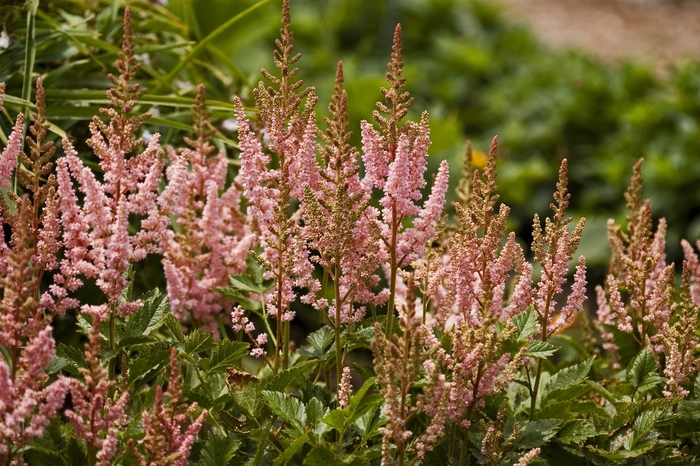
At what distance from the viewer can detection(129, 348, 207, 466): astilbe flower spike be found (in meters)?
1.51

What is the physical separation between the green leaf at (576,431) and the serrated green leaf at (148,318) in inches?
33.0

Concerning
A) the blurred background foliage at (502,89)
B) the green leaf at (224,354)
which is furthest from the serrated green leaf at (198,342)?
the blurred background foliage at (502,89)

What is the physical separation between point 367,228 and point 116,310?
537 mm

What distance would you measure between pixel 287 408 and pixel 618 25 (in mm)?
11319

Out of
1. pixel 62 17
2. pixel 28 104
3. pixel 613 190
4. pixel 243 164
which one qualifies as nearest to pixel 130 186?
pixel 243 164

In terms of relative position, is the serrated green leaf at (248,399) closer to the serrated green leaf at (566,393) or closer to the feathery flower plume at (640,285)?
the serrated green leaf at (566,393)

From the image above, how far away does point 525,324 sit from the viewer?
1.94m

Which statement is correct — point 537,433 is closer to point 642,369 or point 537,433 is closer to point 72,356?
point 642,369

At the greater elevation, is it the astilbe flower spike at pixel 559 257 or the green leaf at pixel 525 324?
the astilbe flower spike at pixel 559 257

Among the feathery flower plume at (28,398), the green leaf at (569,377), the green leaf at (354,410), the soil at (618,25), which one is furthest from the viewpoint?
the soil at (618,25)

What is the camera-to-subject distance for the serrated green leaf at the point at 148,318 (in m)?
1.87

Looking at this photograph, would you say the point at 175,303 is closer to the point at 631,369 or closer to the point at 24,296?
the point at 24,296

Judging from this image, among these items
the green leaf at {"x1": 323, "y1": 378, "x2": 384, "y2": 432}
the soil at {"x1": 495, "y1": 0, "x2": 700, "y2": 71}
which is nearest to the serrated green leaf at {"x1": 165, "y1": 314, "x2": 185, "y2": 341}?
the green leaf at {"x1": 323, "y1": 378, "x2": 384, "y2": 432}

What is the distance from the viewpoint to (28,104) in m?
2.34
